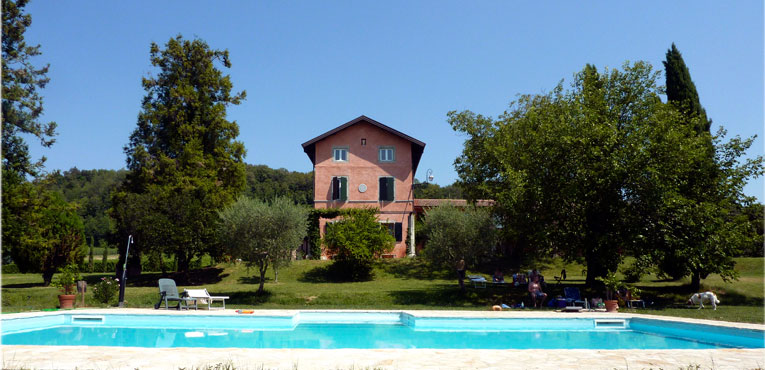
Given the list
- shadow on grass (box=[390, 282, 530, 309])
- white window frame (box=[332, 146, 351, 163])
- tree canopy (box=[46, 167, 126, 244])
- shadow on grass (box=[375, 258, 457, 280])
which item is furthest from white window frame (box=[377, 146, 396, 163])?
tree canopy (box=[46, 167, 126, 244])

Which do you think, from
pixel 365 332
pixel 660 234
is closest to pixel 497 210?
pixel 660 234

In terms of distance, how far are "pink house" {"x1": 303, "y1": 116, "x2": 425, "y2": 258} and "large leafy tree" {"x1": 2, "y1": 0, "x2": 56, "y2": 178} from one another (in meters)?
14.5

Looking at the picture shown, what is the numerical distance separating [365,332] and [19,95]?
60.7ft

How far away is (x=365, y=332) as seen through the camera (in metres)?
12.6

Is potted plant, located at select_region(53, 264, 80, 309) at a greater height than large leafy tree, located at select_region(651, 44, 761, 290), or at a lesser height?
lesser

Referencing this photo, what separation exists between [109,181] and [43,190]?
2602 inches

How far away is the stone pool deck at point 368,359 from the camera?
7.12 metres

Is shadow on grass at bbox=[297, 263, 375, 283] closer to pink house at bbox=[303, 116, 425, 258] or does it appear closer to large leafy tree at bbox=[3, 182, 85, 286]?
pink house at bbox=[303, 116, 425, 258]

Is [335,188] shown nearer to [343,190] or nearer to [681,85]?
[343,190]

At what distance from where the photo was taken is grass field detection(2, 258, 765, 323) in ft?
53.9

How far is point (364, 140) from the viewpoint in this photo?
33.2 m

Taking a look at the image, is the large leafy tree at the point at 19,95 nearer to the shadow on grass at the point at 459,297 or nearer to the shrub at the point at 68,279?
the shrub at the point at 68,279

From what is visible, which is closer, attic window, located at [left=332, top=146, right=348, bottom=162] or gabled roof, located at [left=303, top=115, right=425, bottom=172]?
gabled roof, located at [left=303, top=115, right=425, bottom=172]

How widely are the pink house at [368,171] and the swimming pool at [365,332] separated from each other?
60.3ft
